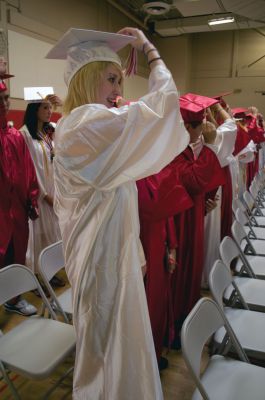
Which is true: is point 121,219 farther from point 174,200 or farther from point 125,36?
point 125,36

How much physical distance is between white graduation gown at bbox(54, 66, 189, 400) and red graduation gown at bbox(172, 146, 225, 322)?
2.26ft

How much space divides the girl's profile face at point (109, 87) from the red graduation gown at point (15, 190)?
60.1 inches

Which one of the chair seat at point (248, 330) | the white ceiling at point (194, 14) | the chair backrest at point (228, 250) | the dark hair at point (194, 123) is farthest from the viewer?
the white ceiling at point (194, 14)

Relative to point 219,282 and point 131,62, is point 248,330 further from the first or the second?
point 131,62

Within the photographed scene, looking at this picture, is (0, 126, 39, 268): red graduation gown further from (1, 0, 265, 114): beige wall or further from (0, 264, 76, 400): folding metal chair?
(1, 0, 265, 114): beige wall

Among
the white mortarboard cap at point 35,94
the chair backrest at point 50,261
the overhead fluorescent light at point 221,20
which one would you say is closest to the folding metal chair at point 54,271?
the chair backrest at point 50,261

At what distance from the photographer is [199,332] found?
133 centimetres

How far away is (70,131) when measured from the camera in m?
1.08

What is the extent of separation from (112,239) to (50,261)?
2.97ft

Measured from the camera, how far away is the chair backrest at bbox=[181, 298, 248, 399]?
119 centimetres

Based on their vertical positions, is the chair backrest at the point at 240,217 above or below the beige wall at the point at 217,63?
below

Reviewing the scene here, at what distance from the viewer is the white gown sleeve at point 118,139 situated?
1.06 meters

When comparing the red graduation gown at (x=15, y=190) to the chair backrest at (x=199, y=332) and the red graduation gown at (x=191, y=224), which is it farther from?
the chair backrest at (x=199, y=332)

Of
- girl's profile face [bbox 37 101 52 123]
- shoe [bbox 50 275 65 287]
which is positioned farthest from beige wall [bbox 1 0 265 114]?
shoe [bbox 50 275 65 287]
